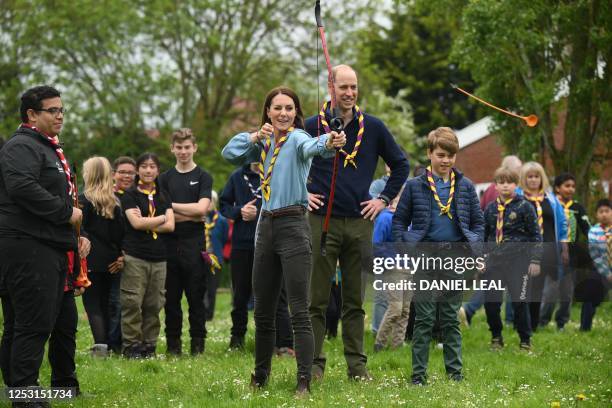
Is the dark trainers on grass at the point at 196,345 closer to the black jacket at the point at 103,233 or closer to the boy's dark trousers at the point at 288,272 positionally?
the black jacket at the point at 103,233

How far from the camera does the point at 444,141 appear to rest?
8203mm

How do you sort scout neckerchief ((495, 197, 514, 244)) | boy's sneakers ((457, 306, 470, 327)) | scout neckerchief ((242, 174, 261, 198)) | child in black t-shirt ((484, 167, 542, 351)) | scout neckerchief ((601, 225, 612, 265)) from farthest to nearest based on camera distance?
scout neckerchief ((601, 225, 612, 265)) → boy's sneakers ((457, 306, 470, 327)) → scout neckerchief ((495, 197, 514, 244)) → child in black t-shirt ((484, 167, 542, 351)) → scout neckerchief ((242, 174, 261, 198))

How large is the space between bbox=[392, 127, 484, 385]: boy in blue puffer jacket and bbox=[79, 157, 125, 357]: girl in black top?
3.45 m

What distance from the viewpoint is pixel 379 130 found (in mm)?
7949

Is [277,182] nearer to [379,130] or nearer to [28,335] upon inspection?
[379,130]

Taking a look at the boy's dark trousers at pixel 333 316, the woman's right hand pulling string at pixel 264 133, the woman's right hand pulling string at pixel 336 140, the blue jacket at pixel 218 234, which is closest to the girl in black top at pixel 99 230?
the boy's dark trousers at pixel 333 316

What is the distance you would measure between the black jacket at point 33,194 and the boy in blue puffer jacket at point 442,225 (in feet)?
9.55

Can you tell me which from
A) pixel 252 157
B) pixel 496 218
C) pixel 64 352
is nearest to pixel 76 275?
pixel 64 352

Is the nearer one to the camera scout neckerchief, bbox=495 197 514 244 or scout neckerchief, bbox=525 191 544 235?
scout neckerchief, bbox=495 197 514 244

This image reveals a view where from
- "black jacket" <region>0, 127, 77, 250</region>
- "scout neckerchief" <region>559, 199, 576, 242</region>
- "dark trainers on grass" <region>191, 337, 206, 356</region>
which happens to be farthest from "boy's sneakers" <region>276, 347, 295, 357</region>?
"scout neckerchief" <region>559, 199, 576, 242</region>

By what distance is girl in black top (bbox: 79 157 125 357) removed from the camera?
10055mm

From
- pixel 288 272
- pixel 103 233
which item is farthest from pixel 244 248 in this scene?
pixel 288 272

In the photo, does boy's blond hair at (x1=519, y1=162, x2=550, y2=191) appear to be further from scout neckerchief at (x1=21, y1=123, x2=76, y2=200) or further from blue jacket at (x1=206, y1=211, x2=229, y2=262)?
scout neckerchief at (x1=21, y1=123, x2=76, y2=200)

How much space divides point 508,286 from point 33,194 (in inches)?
251
